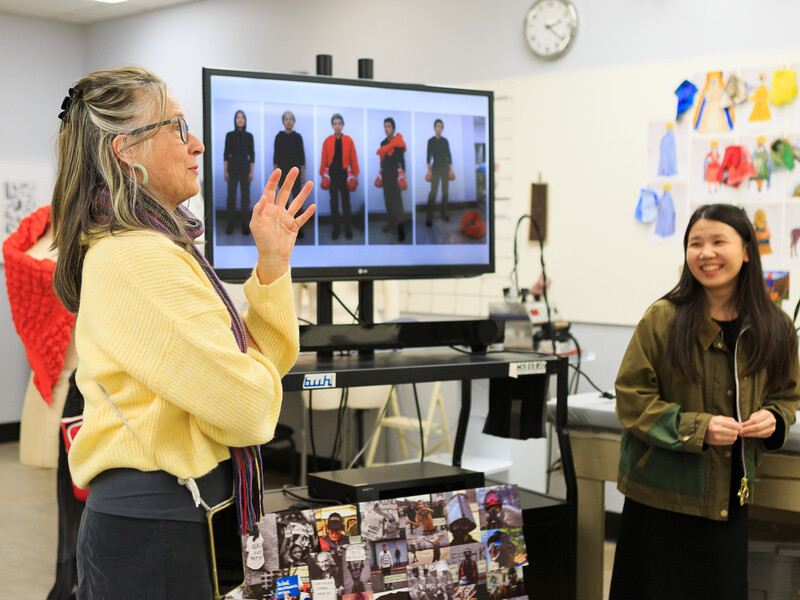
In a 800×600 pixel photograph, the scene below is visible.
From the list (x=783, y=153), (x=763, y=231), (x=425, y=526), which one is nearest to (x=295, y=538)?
(x=425, y=526)

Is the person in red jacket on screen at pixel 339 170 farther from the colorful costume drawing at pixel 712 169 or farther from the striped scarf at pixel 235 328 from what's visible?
the colorful costume drawing at pixel 712 169

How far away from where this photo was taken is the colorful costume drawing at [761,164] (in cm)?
366

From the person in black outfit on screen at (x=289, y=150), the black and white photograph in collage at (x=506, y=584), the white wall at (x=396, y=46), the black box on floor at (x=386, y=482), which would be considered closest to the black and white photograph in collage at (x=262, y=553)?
the black box on floor at (x=386, y=482)

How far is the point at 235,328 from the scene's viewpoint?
1381 mm

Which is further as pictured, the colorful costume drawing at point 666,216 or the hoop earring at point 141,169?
the colorful costume drawing at point 666,216

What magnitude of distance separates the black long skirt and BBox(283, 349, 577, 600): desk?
0.53ft

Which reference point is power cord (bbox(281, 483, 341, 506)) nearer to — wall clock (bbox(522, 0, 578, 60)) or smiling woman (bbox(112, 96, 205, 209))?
smiling woman (bbox(112, 96, 205, 209))

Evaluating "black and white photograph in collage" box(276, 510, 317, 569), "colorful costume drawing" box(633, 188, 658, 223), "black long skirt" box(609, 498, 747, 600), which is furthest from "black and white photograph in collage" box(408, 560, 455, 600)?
"colorful costume drawing" box(633, 188, 658, 223)

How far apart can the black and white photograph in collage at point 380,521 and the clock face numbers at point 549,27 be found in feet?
9.38

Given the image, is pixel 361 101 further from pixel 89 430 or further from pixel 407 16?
pixel 407 16

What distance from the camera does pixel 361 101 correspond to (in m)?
2.26

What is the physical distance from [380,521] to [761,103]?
2.58 meters

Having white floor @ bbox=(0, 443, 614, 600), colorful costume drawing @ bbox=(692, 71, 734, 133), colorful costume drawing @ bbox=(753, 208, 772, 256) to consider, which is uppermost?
colorful costume drawing @ bbox=(692, 71, 734, 133)

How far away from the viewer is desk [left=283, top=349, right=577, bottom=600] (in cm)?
204
